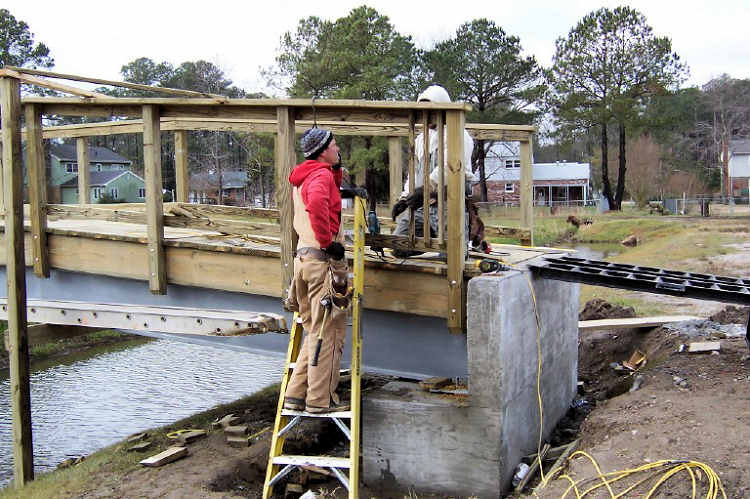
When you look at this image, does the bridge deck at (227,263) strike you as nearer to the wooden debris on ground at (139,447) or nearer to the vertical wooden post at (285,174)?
the vertical wooden post at (285,174)

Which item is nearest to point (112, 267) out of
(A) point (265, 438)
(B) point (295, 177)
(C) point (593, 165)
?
(A) point (265, 438)

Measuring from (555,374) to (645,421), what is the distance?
152cm

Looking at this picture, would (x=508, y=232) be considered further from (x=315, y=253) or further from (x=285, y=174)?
(x=315, y=253)

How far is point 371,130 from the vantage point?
8781 mm

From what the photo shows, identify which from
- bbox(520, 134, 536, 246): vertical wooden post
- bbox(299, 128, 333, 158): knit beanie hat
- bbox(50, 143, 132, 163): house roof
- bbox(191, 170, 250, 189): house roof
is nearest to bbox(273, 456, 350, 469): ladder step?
bbox(299, 128, 333, 158): knit beanie hat

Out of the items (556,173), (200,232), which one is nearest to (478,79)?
(556,173)

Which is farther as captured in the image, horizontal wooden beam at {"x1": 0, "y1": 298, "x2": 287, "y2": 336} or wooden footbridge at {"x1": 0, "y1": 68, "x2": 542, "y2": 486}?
horizontal wooden beam at {"x1": 0, "y1": 298, "x2": 287, "y2": 336}

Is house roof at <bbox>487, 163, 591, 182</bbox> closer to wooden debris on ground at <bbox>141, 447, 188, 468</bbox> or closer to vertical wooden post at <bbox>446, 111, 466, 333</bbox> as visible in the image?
wooden debris on ground at <bbox>141, 447, 188, 468</bbox>

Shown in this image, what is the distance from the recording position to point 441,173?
573cm

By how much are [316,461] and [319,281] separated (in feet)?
4.26

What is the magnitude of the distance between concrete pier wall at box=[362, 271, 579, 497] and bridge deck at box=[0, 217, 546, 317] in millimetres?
464

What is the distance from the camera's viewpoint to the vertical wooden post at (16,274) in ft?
22.6

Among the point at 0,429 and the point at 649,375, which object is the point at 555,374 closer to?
the point at 649,375

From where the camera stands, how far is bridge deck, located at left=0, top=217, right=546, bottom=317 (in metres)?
6.10
